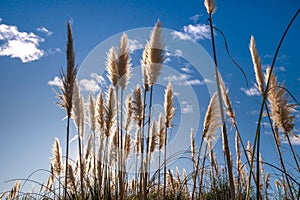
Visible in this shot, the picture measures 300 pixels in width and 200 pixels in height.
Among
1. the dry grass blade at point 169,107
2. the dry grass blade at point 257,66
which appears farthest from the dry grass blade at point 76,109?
the dry grass blade at point 257,66

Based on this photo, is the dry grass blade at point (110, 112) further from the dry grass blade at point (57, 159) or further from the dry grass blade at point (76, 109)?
the dry grass blade at point (57, 159)

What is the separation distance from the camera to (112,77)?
4176 millimetres

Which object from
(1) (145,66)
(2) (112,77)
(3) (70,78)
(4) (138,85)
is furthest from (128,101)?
(3) (70,78)

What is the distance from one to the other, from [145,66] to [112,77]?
0.56 m

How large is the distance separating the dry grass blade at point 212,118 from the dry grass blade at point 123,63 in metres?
1.12

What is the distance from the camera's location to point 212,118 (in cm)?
427

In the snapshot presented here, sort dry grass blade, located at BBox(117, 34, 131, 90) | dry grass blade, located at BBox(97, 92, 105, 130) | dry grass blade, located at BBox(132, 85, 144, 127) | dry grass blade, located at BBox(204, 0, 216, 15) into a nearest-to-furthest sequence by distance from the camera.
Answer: dry grass blade, located at BBox(204, 0, 216, 15)
dry grass blade, located at BBox(117, 34, 131, 90)
dry grass blade, located at BBox(132, 85, 144, 127)
dry grass blade, located at BBox(97, 92, 105, 130)

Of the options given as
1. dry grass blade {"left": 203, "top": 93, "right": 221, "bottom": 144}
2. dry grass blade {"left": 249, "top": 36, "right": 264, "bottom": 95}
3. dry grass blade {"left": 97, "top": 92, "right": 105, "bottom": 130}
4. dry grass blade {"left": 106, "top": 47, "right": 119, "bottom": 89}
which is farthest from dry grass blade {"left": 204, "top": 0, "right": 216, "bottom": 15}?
dry grass blade {"left": 97, "top": 92, "right": 105, "bottom": 130}

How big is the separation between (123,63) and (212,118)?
4.36ft

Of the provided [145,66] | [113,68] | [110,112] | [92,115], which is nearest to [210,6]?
[145,66]

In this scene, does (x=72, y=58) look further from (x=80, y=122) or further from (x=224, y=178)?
(x=224, y=178)

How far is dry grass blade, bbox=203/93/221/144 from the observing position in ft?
13.9

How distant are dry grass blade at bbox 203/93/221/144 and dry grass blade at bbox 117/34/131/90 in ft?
3.67

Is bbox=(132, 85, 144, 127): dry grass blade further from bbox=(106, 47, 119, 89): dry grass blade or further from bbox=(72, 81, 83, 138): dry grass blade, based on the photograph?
bbox=(72, 81, 83, 138): dry grass blade
